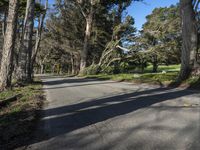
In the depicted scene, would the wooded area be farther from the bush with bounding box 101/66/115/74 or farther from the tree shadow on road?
the tree shadow on road

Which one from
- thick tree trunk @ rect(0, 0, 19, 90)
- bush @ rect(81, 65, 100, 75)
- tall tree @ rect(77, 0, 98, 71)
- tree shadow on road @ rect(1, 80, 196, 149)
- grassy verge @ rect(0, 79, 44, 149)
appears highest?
tall tree @ rect(77, 0, 98, 71)

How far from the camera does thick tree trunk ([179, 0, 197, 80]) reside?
56.6 ft

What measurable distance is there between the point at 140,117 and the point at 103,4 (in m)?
→ 35.1

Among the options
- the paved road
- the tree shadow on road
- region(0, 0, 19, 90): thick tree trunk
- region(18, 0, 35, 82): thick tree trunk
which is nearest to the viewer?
the paved road

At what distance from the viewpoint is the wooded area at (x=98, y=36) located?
1727 cm

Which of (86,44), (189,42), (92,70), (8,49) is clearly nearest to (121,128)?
(8,49)

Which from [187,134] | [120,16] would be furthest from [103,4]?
[187,134]

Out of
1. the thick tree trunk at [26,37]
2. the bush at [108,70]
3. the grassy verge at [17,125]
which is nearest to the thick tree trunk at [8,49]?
the grassy verge at [17,125]

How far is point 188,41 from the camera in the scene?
17406 millimetres

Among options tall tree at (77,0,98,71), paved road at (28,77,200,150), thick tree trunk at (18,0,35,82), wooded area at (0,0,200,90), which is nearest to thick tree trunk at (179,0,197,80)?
wooded area at (0,0,200,90)

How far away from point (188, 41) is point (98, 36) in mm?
29544

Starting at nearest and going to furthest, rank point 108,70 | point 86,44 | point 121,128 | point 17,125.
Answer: point 121,128 → point 17,125 → point 108,70 → point 86,44

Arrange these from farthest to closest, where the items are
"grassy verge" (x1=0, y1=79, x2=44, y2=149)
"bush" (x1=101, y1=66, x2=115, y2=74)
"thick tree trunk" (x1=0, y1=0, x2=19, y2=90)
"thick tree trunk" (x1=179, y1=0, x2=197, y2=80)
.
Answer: "bush" (x1=101, y1=66, x2=115, y2=74) < "thick tree trunk" (x1=179, y1=0, x2=197, y2=80) < "thick tree trunk" (x1=0, y1=0, x2=19, y2=90) < "grassy verge" (x1=0, y1=79, x2=44, y2=149)

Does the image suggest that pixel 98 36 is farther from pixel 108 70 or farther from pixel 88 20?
pixel 108 70
